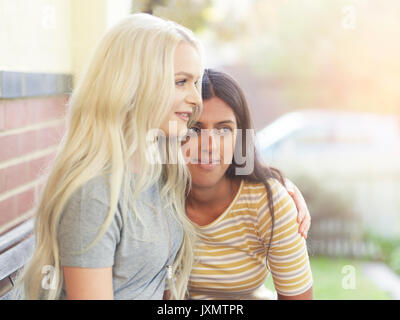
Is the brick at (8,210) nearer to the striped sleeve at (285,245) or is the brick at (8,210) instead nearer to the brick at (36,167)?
the brick at (36,167)

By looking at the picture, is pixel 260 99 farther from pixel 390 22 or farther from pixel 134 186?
pixel 134 186

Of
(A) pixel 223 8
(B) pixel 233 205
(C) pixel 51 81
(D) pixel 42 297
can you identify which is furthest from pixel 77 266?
(A) pixel 223 8

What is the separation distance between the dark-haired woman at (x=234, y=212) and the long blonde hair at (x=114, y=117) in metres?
0.22

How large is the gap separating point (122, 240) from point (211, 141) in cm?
39

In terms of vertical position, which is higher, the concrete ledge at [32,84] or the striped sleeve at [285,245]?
the concrete ledge at [32,84]

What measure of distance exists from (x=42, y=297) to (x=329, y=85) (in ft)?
16.0

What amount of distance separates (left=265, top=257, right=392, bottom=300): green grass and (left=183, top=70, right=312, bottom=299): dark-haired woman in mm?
1701

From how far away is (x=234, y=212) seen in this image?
1408 mm

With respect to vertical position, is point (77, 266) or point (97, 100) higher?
point (97, 100)

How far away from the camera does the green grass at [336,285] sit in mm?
3123

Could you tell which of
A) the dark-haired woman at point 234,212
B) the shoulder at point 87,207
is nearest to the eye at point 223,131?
the dark-haired woman at point 234,212

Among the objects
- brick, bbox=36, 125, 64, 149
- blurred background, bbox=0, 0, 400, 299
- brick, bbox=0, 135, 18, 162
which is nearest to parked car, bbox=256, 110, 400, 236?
blurred background, bbox=0, 0, 400, 299

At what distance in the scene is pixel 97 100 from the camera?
1.15 metres

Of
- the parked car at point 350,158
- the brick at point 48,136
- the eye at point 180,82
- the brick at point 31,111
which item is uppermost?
the eye at point 180,82
